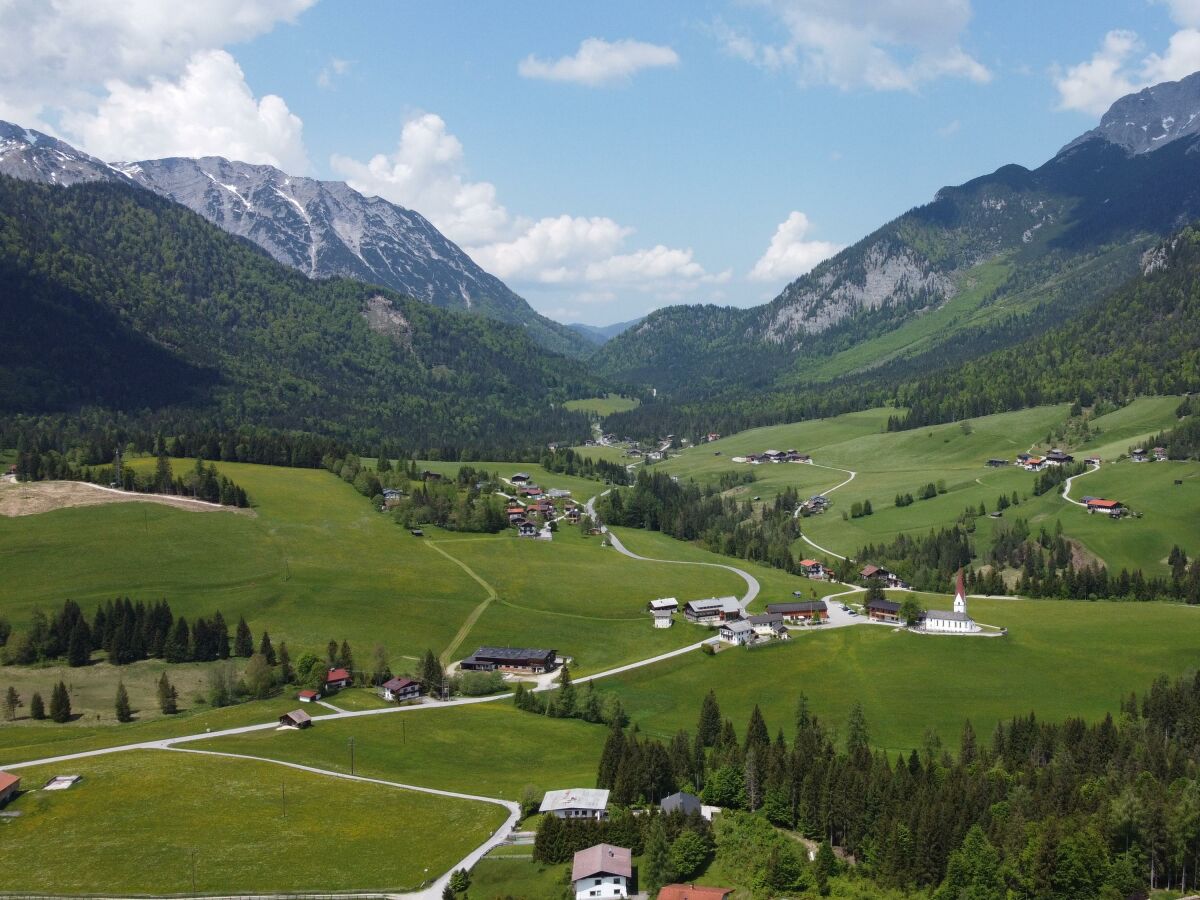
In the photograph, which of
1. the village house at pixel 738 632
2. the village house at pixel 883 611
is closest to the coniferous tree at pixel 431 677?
the village house at pixel 738 632

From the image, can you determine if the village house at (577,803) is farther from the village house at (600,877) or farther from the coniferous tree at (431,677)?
the coniferous tree at (431,677)

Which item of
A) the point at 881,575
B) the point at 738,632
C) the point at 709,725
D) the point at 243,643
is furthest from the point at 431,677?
the point at 881,575

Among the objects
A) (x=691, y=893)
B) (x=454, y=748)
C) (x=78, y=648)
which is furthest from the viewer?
(x=78, y=648)

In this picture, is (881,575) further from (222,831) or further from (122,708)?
(222,831)

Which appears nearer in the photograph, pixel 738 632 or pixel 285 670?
pixel 285 670

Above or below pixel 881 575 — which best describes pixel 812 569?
above

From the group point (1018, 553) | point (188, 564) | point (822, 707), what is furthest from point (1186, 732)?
point (188, 564)

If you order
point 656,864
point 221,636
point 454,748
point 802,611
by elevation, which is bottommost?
point 656,864
